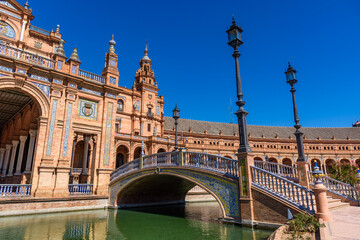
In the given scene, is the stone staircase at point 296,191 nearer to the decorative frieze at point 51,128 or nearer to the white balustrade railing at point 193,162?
the white balustrade railing at point 193,162

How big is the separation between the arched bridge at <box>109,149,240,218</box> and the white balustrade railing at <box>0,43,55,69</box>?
32.6 ft

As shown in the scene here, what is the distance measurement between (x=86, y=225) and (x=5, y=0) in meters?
24.1

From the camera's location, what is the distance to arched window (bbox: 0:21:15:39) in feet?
75.7

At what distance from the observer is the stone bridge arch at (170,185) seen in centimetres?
1140

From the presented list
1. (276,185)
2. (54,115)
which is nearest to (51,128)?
(54,115)

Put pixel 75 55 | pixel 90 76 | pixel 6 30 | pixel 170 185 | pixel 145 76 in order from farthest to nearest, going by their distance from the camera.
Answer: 1. pixel 145 76
2. pixel 6 30
3. pixel 90 76
4. pixel 170 185
5. pixel 75 55

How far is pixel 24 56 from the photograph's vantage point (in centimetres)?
1739

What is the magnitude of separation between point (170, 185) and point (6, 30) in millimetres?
21853

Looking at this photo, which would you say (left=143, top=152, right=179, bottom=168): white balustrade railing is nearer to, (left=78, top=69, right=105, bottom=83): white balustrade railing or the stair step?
the stair step

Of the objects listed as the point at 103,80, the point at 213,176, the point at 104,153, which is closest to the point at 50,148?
the point at 104,153

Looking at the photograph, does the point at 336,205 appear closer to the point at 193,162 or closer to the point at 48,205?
the point at 193,162

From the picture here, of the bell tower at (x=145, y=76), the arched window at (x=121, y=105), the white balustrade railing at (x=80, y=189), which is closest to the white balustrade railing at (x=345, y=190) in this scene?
the white balustrade railing at (x=80, y=189)

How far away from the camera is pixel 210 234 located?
10070 millimetres

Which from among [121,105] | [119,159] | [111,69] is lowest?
[119,159]
